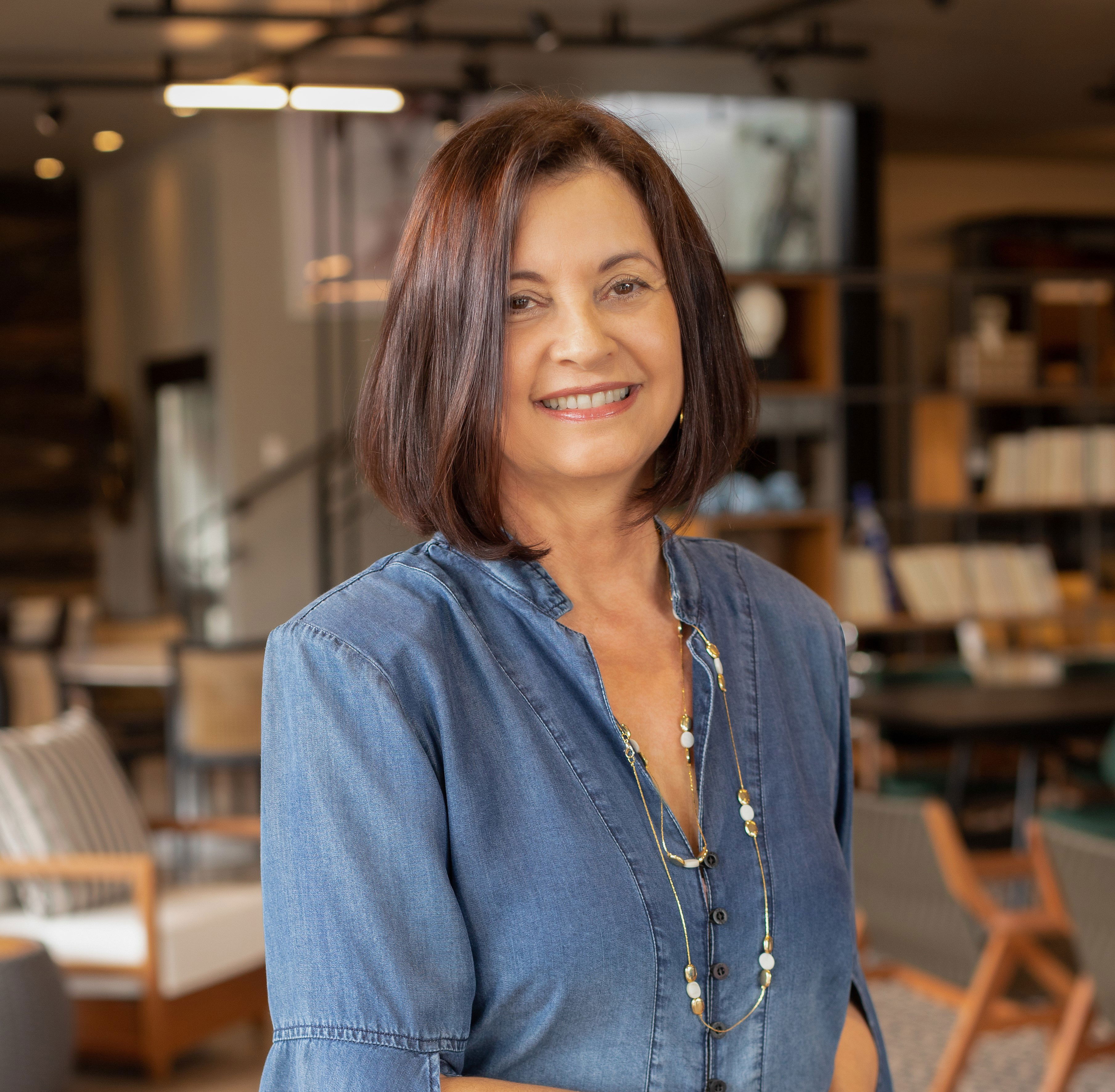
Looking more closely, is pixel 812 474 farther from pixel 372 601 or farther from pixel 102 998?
pixel 372 601

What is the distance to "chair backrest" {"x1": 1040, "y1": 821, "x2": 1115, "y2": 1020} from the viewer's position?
2.80m

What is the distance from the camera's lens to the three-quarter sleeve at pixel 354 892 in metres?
0.96

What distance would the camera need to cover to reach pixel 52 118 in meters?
7.88

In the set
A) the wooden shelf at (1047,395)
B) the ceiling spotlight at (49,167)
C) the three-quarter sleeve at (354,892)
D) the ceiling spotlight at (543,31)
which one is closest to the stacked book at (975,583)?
the wooden shelf at (1047,395)

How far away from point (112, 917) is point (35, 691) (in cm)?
351

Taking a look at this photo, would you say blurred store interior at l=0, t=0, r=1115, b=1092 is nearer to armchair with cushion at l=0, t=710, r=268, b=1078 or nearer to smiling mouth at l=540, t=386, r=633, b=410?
armchair with cushion at l=0, t=710, r=268, b=1078

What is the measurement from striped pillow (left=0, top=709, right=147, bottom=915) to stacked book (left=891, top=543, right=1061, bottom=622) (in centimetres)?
453

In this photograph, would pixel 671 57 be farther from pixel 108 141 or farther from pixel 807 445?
pixel 108 141

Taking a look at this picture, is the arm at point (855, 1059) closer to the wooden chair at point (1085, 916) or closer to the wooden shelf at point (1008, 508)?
the wooden chair at point (1085, 916)

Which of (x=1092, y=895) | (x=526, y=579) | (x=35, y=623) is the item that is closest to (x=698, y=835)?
(x=526, y=579)

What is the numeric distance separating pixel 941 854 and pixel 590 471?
7.95 ft

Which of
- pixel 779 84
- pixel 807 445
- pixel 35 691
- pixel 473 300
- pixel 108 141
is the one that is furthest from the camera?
pixel 108 141

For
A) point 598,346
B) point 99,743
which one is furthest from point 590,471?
point 99,743

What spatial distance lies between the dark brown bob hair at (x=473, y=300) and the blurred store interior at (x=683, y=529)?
0.32 meters
